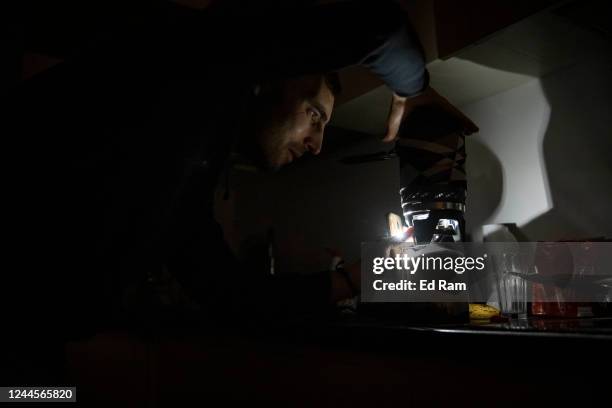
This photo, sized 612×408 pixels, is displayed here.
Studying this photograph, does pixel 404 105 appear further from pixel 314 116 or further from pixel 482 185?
pixel 482 185

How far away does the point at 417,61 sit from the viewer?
65 centimetres

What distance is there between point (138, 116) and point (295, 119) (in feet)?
1.71

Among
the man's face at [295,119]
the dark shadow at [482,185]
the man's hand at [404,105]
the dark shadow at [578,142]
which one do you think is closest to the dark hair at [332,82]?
the man's face at [295,119]

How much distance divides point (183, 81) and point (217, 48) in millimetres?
49

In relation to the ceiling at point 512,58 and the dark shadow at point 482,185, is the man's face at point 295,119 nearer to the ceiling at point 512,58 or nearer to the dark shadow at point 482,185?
the ceiling at point 512,58

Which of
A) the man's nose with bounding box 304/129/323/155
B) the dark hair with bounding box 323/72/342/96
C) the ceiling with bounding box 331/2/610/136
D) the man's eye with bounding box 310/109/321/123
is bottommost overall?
the man's nose with bounding box 304/129/323/155

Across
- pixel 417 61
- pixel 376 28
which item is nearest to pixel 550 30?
pixel 417 61

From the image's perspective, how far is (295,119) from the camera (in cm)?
98

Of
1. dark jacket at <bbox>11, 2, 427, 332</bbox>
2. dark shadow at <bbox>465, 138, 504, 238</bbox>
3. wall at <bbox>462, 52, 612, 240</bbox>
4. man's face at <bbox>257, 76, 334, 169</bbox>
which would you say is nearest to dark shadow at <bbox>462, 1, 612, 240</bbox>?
wall at <bbox>462, 52, 612, 240</bbox>

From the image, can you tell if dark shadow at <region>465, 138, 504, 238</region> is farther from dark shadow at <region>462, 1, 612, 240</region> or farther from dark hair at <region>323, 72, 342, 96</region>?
dark hair at <region>323, 72, 342, 96</region>

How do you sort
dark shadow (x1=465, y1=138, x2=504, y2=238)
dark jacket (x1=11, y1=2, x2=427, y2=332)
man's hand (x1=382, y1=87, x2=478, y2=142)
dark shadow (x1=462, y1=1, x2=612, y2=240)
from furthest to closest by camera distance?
dark shadow (x1=465, y1=138, x2=504, y2=238) → dark shadow (x1=462, y1=1, x2=612, y2=240) → man's hand (x1=382, y1=87, x2=478, y2=142) → dark jacket (x1=11, y1=2, x2=427, y2=332)

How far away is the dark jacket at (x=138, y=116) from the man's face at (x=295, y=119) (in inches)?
10.9

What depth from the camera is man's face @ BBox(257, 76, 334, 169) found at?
38.2 inches

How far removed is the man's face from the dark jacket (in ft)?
0.91
